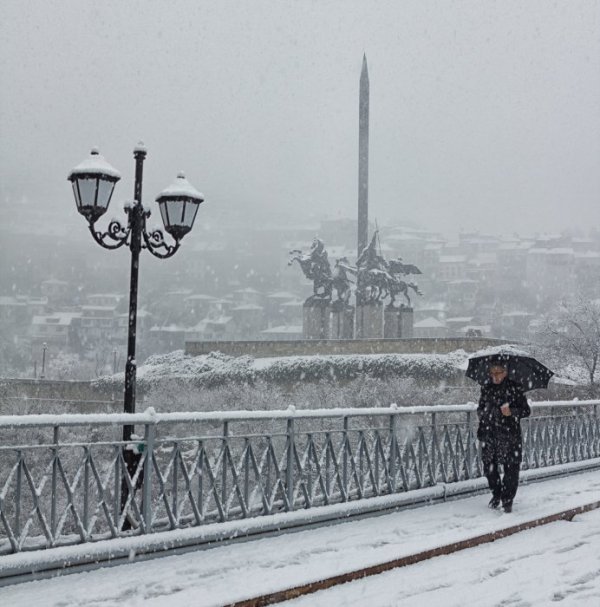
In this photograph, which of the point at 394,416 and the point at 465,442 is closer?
the point at 394,416

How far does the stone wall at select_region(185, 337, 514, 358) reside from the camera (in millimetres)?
41812

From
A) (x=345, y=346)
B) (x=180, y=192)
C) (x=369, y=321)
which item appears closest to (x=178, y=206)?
(x=180, y=192)

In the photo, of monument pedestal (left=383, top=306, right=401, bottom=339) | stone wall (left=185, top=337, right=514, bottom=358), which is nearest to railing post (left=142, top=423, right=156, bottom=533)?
stone wall (left=185, top=337, right=514, bottom=358)

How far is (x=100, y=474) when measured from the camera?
6.75 meters

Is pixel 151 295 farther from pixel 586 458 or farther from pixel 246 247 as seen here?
pixel 586 458

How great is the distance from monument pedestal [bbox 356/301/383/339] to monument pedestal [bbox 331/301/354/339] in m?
0.48

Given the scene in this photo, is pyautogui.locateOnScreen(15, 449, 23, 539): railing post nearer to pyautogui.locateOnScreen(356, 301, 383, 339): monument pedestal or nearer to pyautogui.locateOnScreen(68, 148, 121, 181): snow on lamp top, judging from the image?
pyautogui.locateOnScreen(68, 148, 121, 181): snow on lamp top

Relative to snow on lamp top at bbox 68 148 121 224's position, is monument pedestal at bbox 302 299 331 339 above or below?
below

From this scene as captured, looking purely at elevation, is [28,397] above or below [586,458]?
below

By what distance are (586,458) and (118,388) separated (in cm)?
3551

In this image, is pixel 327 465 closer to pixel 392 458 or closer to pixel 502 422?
pixel 392 458

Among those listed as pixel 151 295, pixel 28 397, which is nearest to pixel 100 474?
pixel 28 397

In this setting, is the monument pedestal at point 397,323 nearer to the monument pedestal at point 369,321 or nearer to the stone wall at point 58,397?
the monument pedestal at point 369,321

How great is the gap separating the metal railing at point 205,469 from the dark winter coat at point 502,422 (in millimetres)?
848
